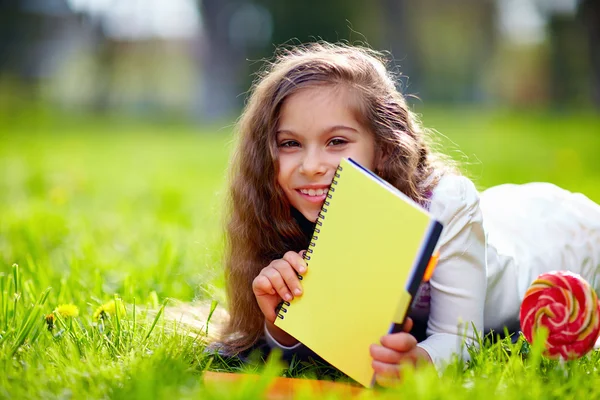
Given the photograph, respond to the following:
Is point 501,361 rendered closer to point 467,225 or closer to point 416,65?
point 467,225

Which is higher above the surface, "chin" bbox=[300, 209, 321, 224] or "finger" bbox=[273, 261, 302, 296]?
"chin" bbox=[300, 209, 321, 224]

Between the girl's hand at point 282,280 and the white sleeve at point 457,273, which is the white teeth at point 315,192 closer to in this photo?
the girl's hand at point 282,280

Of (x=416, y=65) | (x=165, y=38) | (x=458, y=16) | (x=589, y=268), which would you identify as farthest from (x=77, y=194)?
(x=165, y=38)

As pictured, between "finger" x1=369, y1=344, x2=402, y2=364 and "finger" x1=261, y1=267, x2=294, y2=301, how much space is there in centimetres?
26

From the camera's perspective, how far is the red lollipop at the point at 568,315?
1.48 metres

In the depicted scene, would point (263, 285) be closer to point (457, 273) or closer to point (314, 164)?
point (314, 164)

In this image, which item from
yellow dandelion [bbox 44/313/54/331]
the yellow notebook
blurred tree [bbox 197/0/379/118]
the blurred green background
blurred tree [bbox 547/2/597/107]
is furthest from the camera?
blurred tree [bbox 547/2/597/107]

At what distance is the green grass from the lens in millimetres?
1392

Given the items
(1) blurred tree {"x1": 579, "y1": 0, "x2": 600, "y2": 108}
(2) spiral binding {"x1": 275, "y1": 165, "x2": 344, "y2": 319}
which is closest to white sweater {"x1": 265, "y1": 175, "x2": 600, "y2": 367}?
(2) spiral binding {"x1": 275, "y1": 165, "x2": 344, "y2": 319}

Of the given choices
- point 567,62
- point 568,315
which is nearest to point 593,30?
point 567,62

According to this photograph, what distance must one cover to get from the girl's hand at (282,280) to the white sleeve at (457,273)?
1.13 feet

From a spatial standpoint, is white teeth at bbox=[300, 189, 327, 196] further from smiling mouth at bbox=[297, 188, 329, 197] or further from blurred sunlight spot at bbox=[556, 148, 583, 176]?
blurred sunlight spot at bbox=[556, 148, 583, 176]

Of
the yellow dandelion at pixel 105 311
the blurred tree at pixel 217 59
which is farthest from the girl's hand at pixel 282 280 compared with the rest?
the blurred tree at pixel 217 59

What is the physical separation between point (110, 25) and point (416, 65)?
9.84 metres
